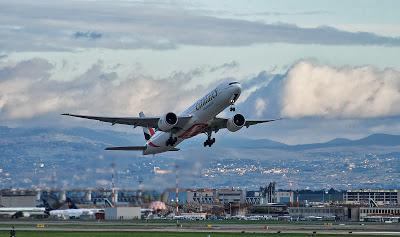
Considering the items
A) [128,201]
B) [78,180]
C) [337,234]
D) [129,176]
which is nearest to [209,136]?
[337,234]

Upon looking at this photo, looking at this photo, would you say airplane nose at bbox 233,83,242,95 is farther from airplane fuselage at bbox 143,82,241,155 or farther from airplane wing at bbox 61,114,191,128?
airplane wing at bbox 61,114,191,128

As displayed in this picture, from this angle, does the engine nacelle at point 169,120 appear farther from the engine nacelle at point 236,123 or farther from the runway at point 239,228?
the runway at point 239,228

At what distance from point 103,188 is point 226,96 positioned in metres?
49.0

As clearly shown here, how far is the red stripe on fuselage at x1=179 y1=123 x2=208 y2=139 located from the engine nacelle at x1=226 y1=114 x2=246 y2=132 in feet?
8.99

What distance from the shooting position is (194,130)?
117 meters

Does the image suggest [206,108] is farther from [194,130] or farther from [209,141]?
[209,141]

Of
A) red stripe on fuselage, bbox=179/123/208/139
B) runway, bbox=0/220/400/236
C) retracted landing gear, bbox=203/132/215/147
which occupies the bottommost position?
runway, bbox=0/220/400/236

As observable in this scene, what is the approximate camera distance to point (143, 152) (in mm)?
129750

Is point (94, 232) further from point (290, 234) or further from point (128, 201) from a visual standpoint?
point (128, 201)

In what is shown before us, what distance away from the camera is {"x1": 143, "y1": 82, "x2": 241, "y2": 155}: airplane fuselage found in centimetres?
11044

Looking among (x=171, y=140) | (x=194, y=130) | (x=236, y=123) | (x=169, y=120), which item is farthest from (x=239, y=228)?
(x=169, y=120)

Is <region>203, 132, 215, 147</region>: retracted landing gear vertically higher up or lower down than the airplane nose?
lower down

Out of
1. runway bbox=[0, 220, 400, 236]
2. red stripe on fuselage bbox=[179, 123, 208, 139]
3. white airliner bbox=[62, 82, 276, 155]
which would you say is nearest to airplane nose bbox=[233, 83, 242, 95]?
white airliner bbox=[62, 82, 276, 155]

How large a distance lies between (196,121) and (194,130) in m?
2.64
